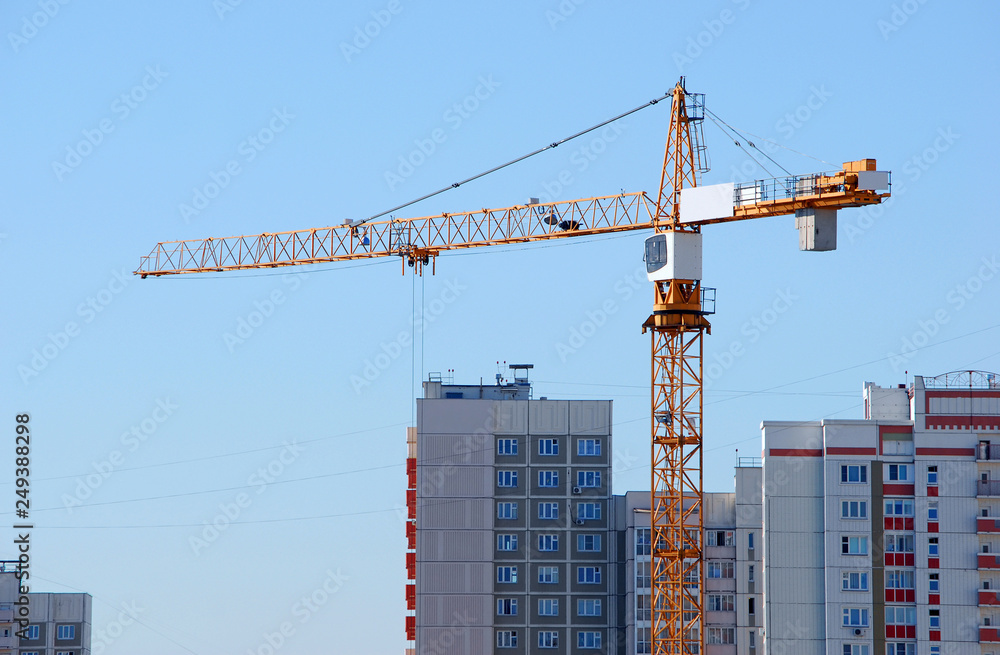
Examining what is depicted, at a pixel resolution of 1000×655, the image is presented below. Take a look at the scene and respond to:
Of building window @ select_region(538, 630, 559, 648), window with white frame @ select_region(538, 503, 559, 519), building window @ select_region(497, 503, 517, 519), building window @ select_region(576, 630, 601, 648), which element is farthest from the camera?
window with white frame @ select_region(538, 503, 559, 519)

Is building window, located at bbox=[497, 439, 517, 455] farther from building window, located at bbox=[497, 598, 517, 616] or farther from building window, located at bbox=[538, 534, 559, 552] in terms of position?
building window, located at bbox=[497, 598, 517, 616]

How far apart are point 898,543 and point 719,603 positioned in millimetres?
14263

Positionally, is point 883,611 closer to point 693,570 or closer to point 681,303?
point 693,570

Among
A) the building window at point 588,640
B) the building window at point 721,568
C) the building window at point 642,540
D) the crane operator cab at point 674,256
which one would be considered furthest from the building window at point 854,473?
the building window at point 588,640

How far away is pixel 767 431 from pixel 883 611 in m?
13.8

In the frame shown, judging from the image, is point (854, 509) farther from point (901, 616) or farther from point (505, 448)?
point (505, 448)

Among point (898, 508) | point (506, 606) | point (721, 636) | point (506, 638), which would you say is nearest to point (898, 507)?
point (898, 508)

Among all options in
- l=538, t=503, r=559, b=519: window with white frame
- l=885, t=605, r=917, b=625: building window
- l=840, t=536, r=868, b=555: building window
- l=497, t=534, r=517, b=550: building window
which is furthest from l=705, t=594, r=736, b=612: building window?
l=497, t=534, r=517, b=550: building window

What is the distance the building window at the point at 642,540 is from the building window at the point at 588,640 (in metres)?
8.81

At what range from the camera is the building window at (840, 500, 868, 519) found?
120m

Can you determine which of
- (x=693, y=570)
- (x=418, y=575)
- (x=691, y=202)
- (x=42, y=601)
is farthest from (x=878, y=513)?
(x=42, y=601)

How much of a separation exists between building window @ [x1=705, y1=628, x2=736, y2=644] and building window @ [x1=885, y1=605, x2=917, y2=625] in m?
12.3

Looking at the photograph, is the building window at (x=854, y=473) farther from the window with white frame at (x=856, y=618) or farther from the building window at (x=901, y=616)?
the building window at (x=901, y=616)

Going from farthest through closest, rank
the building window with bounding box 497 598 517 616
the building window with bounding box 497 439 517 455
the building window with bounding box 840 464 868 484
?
the building window with bounding box 497 439 517 455 < the building window with bounding box 497 598 517 616 < the building window with bounding box 840 464 868 484
